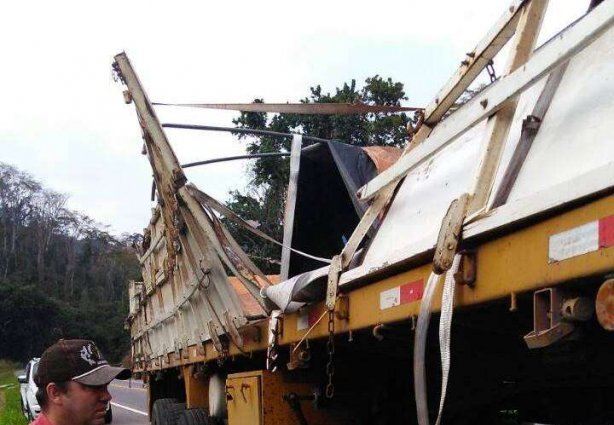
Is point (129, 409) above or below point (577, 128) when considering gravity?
below

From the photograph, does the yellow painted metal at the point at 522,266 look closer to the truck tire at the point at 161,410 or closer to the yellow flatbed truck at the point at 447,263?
the yellow flatbed truck at the point at 447,263

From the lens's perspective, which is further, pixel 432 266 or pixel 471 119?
pixel 471 119

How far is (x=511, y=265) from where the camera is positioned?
245 cm

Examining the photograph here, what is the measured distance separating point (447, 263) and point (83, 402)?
1265 mm

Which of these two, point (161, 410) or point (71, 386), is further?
point (161, 410)

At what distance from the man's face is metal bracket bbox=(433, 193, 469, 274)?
3.91 feet

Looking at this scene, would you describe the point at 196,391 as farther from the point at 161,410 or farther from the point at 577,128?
the point at 577,128

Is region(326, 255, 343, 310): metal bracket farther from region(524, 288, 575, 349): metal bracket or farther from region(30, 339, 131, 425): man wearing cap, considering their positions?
region(524, 288, 575, 349): metal bracket

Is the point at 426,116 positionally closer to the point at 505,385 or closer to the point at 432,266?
the point at 432,266

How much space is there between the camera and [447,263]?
2656 millimetres

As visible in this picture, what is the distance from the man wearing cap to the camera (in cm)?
274

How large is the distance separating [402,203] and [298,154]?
2.32 m

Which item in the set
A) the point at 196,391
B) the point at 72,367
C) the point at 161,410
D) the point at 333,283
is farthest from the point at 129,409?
the point at 72,367

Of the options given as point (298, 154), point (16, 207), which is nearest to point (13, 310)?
point (16, 207)
